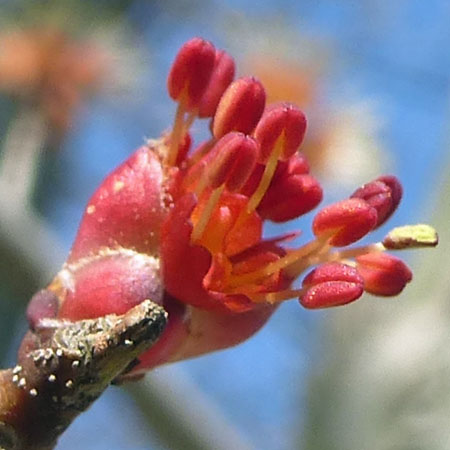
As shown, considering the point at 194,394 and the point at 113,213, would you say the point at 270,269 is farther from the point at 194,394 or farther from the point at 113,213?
the point at 194,394

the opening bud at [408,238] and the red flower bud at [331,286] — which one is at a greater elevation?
the opening bud at [408,238]

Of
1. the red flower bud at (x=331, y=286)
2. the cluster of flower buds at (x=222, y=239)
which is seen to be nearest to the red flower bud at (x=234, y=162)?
the cluster of flower buds at (x=222, y=239)

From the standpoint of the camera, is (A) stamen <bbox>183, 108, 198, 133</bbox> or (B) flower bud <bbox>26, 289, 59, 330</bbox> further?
(A) stamen <bbox>183, 108, 198, 133</bbox>

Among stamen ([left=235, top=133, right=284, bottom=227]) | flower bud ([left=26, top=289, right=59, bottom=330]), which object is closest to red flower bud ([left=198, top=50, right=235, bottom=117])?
stamen ([left=235, top=133, right=284, bottom=227])

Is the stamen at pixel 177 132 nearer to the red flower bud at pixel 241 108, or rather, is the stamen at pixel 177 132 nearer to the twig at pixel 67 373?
the red flower bud at pixel 241 108

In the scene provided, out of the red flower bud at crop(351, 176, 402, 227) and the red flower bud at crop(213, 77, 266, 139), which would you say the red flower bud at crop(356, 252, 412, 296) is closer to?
the red flower bud at crop(351, 176, 402, 227)

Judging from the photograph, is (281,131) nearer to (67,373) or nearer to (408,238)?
(408,238)

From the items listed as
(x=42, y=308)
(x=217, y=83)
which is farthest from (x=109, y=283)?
(x=217, y=83)
